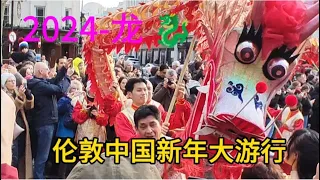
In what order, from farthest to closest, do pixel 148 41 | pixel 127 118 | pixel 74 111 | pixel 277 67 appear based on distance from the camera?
pixel 74 111 → pixel 148 41 → pixel 127 118 → pixel 277 67

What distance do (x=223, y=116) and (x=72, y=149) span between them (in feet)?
3.24

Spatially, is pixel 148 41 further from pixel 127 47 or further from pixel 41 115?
pixel 41 115

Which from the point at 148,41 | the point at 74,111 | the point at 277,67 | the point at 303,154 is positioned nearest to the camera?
the point at 303,154

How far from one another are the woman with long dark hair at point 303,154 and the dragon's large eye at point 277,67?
25.7 inches

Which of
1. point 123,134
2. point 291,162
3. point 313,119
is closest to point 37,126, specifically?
point 123,134

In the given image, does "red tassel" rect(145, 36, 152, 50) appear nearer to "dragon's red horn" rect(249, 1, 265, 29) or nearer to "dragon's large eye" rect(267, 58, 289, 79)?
"dragon's red horn" rect(249, 1, 265, 29)

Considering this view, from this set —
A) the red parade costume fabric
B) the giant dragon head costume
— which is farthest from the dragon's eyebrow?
the red parade costume fabric

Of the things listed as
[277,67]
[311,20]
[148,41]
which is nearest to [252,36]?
[277,67]

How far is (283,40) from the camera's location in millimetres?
3945

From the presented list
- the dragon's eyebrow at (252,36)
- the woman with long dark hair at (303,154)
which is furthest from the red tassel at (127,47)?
the woman with long dark hair at (303,154)

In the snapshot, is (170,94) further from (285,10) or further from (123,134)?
(285,10)

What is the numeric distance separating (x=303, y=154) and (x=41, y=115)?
3.89 m

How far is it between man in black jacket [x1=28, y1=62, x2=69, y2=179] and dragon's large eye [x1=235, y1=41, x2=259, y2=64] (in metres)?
3.02

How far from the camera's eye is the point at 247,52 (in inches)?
156
